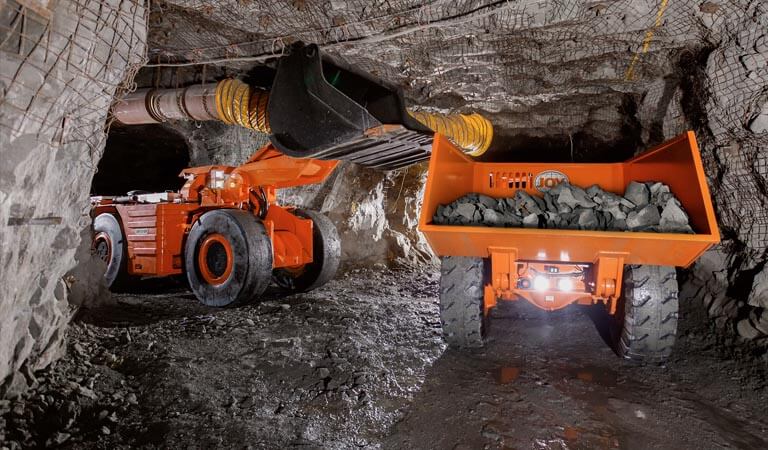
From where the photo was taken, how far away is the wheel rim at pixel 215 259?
16.3ft

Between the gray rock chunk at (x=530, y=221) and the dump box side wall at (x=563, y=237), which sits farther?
the gray rock chunk at (x=530, y=221)

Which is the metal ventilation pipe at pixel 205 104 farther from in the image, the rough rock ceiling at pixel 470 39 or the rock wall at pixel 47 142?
the rock wall at pixel 47 142

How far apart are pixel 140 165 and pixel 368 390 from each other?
11.8 m

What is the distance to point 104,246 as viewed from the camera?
20.7 ft

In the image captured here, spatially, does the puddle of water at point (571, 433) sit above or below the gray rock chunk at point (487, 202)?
below

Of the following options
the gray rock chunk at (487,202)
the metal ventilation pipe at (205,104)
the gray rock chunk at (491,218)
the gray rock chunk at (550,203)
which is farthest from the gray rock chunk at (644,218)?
the metal ventilation pipe at (205,104)

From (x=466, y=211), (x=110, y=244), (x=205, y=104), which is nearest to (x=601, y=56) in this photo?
(x=466, y=211)

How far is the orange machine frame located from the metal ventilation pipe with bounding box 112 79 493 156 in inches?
23.8

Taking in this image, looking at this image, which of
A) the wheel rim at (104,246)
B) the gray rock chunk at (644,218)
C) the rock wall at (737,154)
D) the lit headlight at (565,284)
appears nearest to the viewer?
the gray rock chunk at (644,218)

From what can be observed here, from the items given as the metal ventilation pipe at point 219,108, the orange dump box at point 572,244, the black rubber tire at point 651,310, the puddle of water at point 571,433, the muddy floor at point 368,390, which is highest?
the metal ventilation pipe at point 219,108

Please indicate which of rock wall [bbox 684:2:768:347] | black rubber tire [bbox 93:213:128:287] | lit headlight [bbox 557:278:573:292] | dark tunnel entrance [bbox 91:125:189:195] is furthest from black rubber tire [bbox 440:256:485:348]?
dark tunnel entrance [bbox 91:125:189:195]

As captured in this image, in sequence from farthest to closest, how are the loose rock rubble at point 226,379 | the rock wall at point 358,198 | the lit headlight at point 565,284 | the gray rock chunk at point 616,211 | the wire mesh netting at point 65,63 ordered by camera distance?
the rock wall at point 358,198 → the lit headlight at point 565,284 → the gray rock chunk at point 616,211 → the loose rock rubble at point 226,379 → the wire mesh netting at point 65,63

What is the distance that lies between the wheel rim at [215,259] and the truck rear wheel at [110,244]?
62.0 inches

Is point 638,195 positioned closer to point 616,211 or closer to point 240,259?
point 616,211
